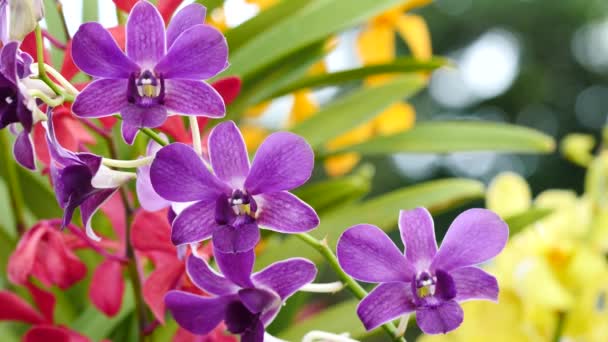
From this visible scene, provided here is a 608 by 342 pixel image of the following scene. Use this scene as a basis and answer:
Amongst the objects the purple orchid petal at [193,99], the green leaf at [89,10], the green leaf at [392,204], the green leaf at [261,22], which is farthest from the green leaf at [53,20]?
the purple orchid petal at [193,99]

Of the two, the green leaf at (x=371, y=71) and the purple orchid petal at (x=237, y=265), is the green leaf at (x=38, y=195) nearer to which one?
the green leaf at (x=371, y=71)

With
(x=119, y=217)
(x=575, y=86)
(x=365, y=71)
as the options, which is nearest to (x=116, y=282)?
(x=119, y=217)

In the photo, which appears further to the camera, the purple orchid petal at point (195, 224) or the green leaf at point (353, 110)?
the green leaf at point (353, 110)

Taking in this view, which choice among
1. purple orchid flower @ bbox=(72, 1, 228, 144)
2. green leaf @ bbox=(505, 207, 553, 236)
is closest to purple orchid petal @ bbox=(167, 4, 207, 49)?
purple orchid flower @ bbox=(72, 1, 228, 144)

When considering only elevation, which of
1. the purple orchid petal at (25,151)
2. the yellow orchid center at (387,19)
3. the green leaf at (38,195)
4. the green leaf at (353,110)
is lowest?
the green leaf at (353,110)

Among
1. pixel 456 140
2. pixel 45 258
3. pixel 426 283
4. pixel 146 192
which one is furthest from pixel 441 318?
pixel 456 140

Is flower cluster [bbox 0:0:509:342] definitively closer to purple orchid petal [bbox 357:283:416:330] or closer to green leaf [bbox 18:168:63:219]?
purple orchid petal [bbox 357:283:416:330]

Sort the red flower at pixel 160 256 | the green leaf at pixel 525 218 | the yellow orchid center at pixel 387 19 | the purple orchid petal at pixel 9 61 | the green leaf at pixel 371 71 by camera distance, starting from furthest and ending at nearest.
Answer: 1. the yellow orchid center at pixel 387 19
2. the green leaf at pixel 371 71
3. the green leaf at pixel 525 218
4. the red flower at pixel 160 256
5. the purple orchid petal at pixel 9 61
